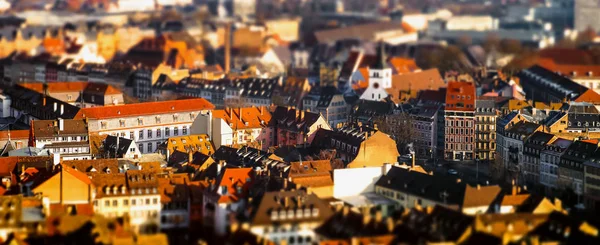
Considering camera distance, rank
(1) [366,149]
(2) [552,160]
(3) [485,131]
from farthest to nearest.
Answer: (3) [485,131] → (1) [366,149] → (2) [552,160]

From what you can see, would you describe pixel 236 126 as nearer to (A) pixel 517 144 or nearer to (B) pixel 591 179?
(A) pixel 517 144

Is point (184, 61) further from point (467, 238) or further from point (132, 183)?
point (467, 238)

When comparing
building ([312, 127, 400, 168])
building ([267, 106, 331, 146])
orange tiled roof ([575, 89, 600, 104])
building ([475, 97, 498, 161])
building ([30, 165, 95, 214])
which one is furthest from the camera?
orange tiled roof ([575, 89, 600, 104])

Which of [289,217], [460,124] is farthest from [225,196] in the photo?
[460,124]

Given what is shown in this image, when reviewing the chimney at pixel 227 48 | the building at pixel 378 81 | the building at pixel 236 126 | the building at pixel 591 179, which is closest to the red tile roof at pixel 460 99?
the building at pixel 236 126

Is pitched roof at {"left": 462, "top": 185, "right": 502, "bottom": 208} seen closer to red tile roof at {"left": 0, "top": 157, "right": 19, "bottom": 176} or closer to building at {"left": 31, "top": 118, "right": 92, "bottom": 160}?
red tile roof at {"left": 0, "top": 157, "right": 19, "bottom": 176}

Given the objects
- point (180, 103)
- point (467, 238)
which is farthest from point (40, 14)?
point (467, 238)

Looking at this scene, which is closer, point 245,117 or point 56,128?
point 56,128

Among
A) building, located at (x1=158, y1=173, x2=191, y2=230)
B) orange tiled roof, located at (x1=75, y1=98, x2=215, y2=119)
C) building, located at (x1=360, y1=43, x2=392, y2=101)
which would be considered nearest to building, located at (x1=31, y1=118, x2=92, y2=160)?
orange tiled roof, located at (x1=75, y1=98, x2=215, y2=119)
